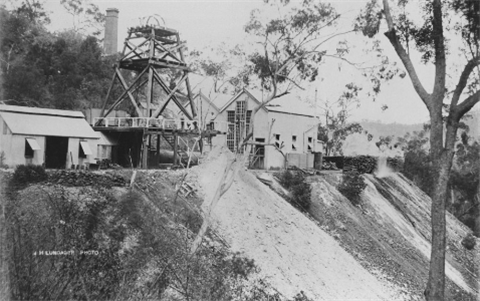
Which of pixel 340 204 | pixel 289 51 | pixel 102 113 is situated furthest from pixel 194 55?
pixel 340 204

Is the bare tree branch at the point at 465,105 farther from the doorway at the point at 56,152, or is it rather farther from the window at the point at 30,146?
the doorway at the point at 56,152

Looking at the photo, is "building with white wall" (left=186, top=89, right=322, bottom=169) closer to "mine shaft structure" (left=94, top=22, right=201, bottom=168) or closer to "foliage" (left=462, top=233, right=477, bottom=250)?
"mine shaft structure" (left=94, top=22, right=201, bottom=168)

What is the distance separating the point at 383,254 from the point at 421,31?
12287 mm

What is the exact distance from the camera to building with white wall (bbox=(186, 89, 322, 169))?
107 feet

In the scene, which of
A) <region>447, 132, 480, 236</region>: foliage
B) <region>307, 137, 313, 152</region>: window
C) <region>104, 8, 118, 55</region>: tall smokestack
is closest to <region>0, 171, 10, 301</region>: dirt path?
<region>104, 8, 118, 55</region>: tall smokestack

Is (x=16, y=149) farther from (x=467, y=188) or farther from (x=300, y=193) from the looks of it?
(x=467, y=188)

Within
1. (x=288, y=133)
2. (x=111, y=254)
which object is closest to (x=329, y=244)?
(x=111, y=254)

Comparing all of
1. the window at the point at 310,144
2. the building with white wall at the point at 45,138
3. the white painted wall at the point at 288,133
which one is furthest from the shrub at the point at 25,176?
the window at the point at 310,144

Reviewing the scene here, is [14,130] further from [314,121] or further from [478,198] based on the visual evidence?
[478,198]

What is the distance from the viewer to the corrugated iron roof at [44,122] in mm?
19886

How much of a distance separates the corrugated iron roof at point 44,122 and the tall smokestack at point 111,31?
11244 mm

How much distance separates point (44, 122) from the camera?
2092 centimetres

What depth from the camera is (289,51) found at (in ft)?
70.1

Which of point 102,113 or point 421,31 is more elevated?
point 421,31
